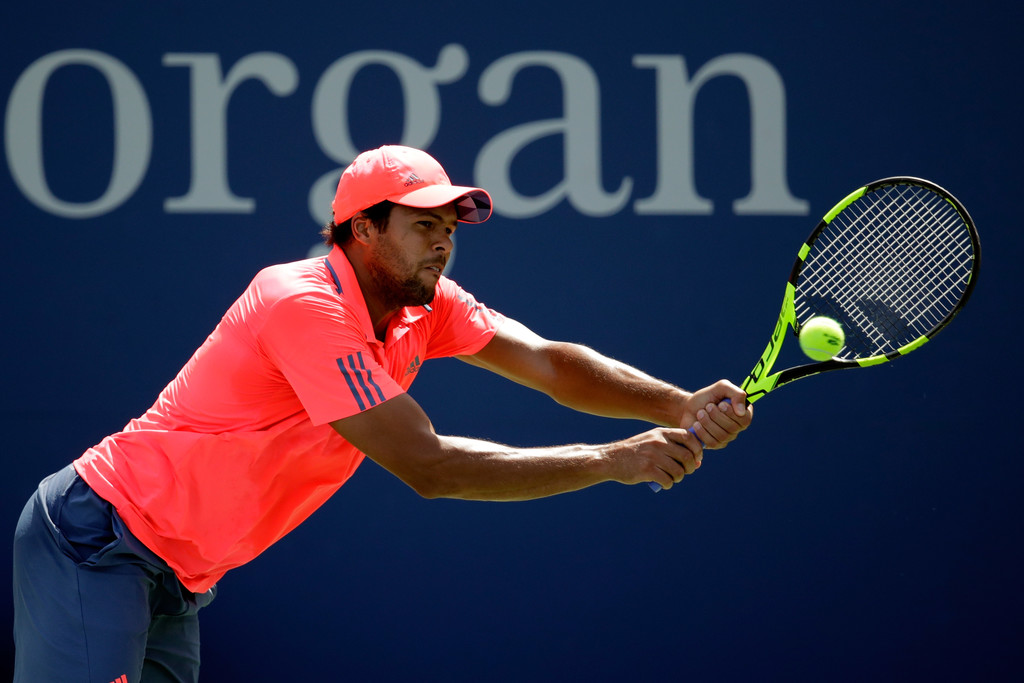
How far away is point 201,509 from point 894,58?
2936 millimetres

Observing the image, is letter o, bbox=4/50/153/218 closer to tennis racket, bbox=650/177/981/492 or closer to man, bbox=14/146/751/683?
man, bbox=14/146/751/683

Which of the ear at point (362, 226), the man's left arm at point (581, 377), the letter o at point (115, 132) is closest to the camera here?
the ear at point (362, 226)

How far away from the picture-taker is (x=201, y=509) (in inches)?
99.7

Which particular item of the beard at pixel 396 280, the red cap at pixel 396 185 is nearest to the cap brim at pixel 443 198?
the red cap at pixel 396 185

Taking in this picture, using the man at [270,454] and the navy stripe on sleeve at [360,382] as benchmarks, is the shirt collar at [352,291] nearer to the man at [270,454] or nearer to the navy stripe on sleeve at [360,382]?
the man at [270,454]

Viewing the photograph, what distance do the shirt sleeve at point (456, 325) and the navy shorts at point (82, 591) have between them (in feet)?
2.78

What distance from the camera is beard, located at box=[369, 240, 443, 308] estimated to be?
261 centimetres

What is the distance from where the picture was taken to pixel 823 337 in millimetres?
2672

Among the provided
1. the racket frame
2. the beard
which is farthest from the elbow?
the racket frame

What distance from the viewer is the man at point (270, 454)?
2420mm

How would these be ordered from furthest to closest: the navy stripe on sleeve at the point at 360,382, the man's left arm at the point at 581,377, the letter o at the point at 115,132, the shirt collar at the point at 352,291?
the letter o at the point at 115,132, the man's left arm at the point at 581,377, the shirt collar at the point at 352,291, the navy stripe on sleeve at the point at 360,382

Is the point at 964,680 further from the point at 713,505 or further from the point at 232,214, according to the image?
the point at 232,214

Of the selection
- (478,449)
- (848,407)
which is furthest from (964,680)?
(478,449)

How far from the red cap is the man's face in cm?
4
